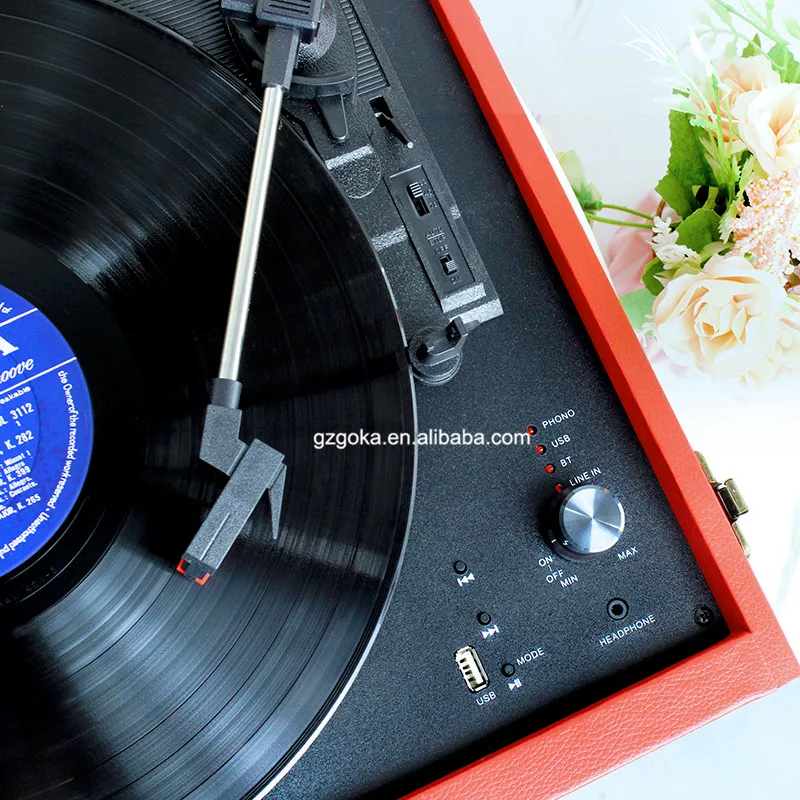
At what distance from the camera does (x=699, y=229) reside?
91 centimetres

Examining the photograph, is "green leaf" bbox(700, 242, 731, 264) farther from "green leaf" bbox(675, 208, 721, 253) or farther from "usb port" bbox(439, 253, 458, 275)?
"usb port" bbox(439, 253, 458, 275)

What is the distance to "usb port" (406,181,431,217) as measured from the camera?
2.68 ft

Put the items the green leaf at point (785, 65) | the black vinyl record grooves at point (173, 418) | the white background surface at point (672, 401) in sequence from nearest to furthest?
the black vinyl record grooves at point (173, 418) < the green leaf at point (785, 65) < the white background surface at point (672, 401)

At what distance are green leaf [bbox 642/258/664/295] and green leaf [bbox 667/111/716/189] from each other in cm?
9

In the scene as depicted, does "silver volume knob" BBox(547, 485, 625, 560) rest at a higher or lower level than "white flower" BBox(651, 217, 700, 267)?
lower

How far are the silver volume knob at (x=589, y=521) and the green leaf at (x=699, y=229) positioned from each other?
1.04 ft

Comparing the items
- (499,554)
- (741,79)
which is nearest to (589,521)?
(499,554)

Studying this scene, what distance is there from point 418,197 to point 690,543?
0.41 m

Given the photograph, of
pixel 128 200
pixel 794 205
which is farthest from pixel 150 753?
pixel 794 205

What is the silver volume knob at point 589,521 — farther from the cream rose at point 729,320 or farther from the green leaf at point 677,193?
the green leaf at point 677,193

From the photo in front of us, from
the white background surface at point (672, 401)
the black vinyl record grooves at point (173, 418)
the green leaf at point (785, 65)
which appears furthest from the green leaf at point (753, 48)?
the black vinyl record grooves at point (173, 418)

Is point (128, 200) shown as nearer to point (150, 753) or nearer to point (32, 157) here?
point (32, 157)

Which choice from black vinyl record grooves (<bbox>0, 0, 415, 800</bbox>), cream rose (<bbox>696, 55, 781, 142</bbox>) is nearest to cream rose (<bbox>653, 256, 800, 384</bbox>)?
cream rose (<bbox>696, 55, 781, 142</bbox>)

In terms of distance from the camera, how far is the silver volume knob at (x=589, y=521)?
0.75 m
